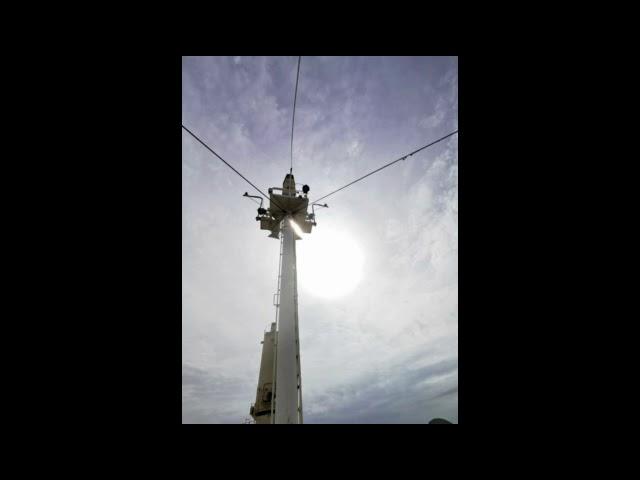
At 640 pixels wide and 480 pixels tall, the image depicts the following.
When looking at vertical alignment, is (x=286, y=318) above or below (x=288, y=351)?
above

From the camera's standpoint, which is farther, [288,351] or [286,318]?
[286,318]
